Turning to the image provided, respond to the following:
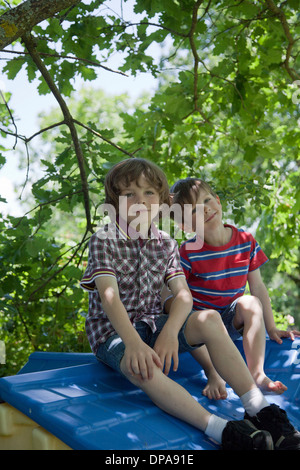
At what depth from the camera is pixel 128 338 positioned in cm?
169

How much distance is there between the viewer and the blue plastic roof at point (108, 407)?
4.67ft

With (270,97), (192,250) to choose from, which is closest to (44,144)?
(270,97)

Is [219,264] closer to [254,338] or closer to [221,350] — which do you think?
[254,338]

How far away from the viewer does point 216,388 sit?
1980 millimetres

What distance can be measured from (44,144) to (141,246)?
17827mm

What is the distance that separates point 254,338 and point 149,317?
460mm

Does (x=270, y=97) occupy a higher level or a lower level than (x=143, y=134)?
higher

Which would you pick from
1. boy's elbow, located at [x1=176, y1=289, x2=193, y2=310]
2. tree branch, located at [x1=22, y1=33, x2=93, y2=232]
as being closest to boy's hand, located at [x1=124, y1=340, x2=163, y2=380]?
boy's elbow, located at [x1=176, y1=289, x2=193, y2=310]

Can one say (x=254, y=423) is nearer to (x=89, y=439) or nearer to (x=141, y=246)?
(x=89, y=439)

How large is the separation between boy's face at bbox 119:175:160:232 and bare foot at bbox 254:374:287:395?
786 millimetres

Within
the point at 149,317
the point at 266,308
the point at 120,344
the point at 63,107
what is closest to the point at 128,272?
the point at 149,317

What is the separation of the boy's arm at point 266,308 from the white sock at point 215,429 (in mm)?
910

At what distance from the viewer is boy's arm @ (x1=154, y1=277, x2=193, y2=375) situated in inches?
69.6

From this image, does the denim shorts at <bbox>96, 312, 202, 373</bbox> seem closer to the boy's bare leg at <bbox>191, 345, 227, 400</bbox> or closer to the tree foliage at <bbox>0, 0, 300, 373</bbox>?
the boy's bare leg at <bbox>191, 345, 227, 400</bbox>
